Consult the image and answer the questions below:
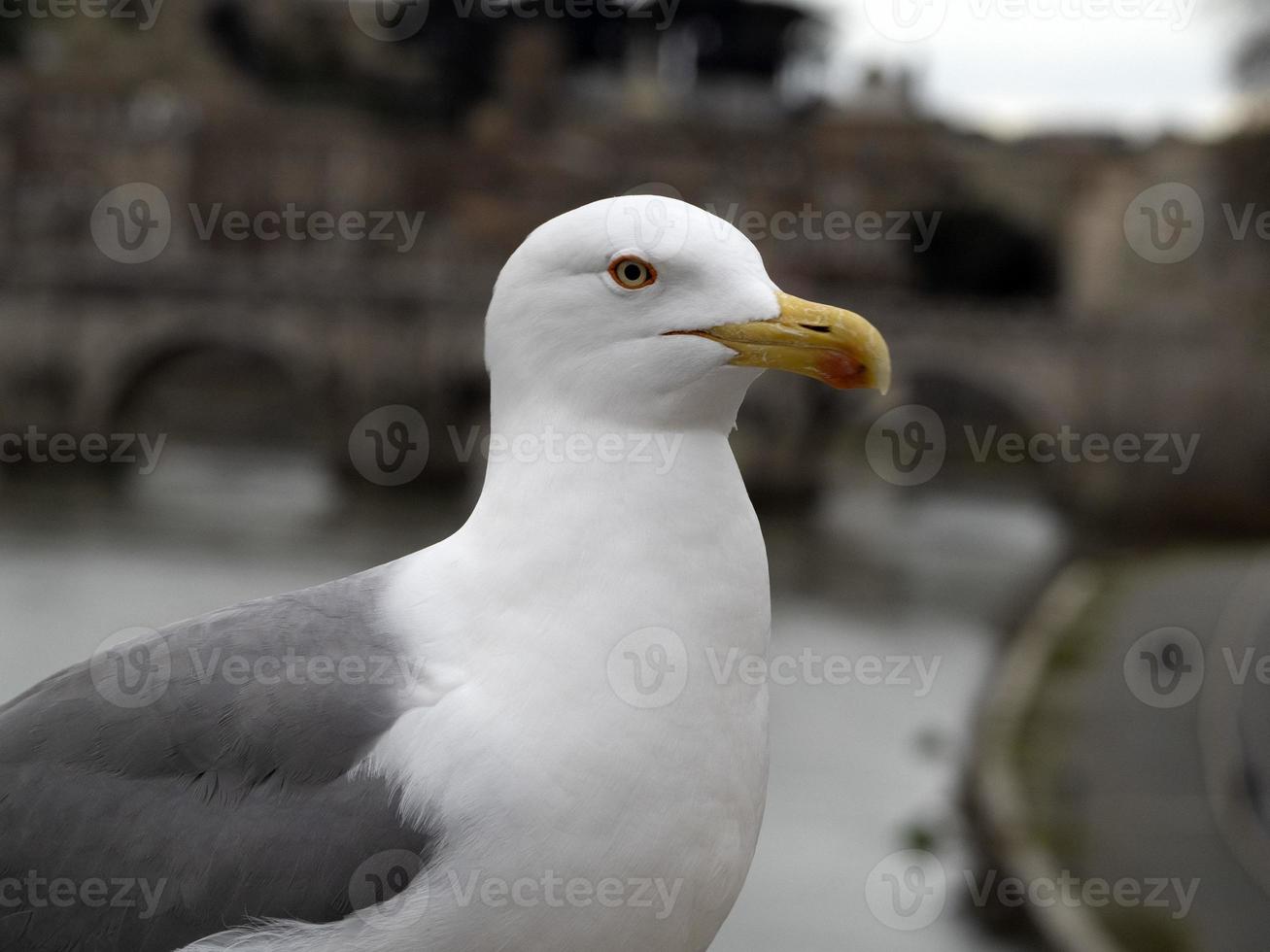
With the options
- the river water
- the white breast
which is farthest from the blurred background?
the white breast

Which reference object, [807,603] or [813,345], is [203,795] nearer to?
[813,345]

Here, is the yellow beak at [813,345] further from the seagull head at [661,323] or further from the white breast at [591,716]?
the white breast at [591,716]

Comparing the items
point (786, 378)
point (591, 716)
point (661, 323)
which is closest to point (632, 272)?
point (661, 323)

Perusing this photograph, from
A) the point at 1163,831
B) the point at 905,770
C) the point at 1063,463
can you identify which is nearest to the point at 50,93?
the point at 1063,463

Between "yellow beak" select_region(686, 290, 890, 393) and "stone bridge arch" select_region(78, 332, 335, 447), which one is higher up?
"yellow beak" select_region(686, 290, 890, 393)

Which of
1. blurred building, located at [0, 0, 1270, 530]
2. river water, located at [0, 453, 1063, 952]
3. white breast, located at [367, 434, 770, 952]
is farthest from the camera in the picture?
blurred building, located at [0, 0, 1270, 530]

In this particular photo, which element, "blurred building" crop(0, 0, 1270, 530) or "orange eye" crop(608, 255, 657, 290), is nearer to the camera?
"orange eye" crop(608, 255, 657, 290)

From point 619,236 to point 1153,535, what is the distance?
17327mm

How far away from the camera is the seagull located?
4.49 ft

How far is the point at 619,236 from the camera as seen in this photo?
56.1 inches

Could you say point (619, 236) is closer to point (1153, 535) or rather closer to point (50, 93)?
point (1153, 535)

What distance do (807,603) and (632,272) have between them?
13913 mm

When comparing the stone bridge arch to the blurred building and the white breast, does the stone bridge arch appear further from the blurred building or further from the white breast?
the white breast

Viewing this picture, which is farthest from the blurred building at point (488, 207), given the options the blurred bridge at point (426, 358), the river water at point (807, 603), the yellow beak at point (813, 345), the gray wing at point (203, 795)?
the gray wing at point (203, 795)
